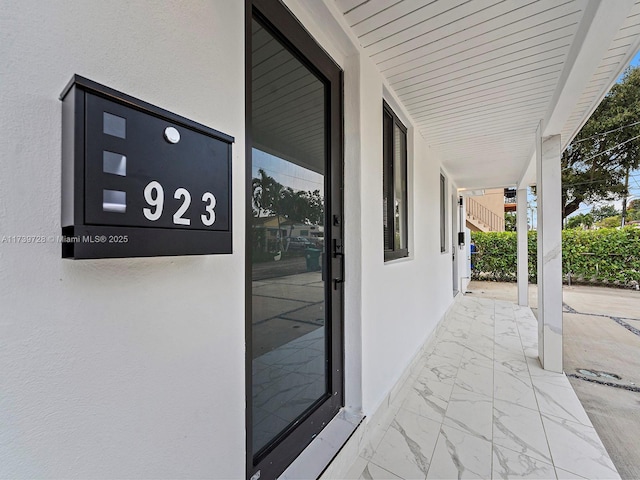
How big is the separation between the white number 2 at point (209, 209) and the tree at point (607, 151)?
10.7 meters

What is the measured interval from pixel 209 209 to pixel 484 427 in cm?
224

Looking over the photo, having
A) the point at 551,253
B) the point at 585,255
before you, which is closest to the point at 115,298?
the point at 551,253

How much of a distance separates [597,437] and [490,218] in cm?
1207

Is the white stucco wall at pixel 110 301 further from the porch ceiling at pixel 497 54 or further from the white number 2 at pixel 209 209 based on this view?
the porch ceiling at pixel 497 54

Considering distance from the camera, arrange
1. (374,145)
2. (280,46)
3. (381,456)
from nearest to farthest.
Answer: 1. (280,46)
2. (381,456)
3. (374,145)

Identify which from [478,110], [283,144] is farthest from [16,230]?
[478,110]

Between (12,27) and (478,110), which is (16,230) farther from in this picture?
(478,110)

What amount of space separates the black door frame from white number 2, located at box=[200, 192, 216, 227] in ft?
1.00

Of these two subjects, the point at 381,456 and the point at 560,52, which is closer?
the point at 381,456

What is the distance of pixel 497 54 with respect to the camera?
186 centimetres

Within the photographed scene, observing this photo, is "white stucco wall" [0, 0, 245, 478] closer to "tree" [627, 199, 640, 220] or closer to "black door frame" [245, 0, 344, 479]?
"black door frame" [245, 0, 344, 479]

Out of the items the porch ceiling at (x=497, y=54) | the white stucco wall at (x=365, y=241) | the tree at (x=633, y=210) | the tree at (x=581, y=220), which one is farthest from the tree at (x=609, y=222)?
the white stucco wall at (x=365, y=241)

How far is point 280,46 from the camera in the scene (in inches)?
52.5

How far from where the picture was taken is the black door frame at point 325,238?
3.62 feet
